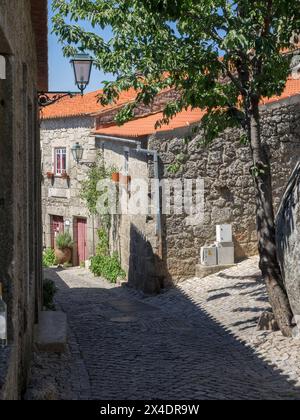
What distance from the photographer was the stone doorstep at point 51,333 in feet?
27.3

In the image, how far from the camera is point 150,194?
569 inches

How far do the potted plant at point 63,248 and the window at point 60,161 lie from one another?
6.70ft

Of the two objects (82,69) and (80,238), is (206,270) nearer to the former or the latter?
(82,69)

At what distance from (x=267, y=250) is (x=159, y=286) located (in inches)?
205

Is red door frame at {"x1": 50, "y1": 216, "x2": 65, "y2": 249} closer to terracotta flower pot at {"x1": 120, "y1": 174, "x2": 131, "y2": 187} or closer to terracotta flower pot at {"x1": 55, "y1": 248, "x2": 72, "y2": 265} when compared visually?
terracotta flower pot at {"x1": 55, "y1": 248, "x2": 72, "y2": 265}

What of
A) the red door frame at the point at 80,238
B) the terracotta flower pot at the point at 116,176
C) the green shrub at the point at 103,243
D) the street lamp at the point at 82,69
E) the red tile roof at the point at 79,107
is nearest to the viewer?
the street lamp at the point at 82,69

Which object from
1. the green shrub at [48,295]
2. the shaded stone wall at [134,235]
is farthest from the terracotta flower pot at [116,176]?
the green shrub at [48,295]

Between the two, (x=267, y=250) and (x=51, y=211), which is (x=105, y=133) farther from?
(x=267, y=250)

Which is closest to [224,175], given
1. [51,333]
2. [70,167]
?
[51,333]

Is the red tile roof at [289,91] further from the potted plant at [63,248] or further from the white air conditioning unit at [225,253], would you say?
the potted plant at [63,248]

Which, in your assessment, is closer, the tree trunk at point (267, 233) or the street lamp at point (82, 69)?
the tree trunk at point (267, 233)

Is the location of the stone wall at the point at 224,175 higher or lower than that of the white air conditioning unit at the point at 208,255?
higher

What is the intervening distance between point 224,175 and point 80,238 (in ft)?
28.6

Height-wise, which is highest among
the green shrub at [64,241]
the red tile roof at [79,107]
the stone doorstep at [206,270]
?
the red tile roof at [79,107]
